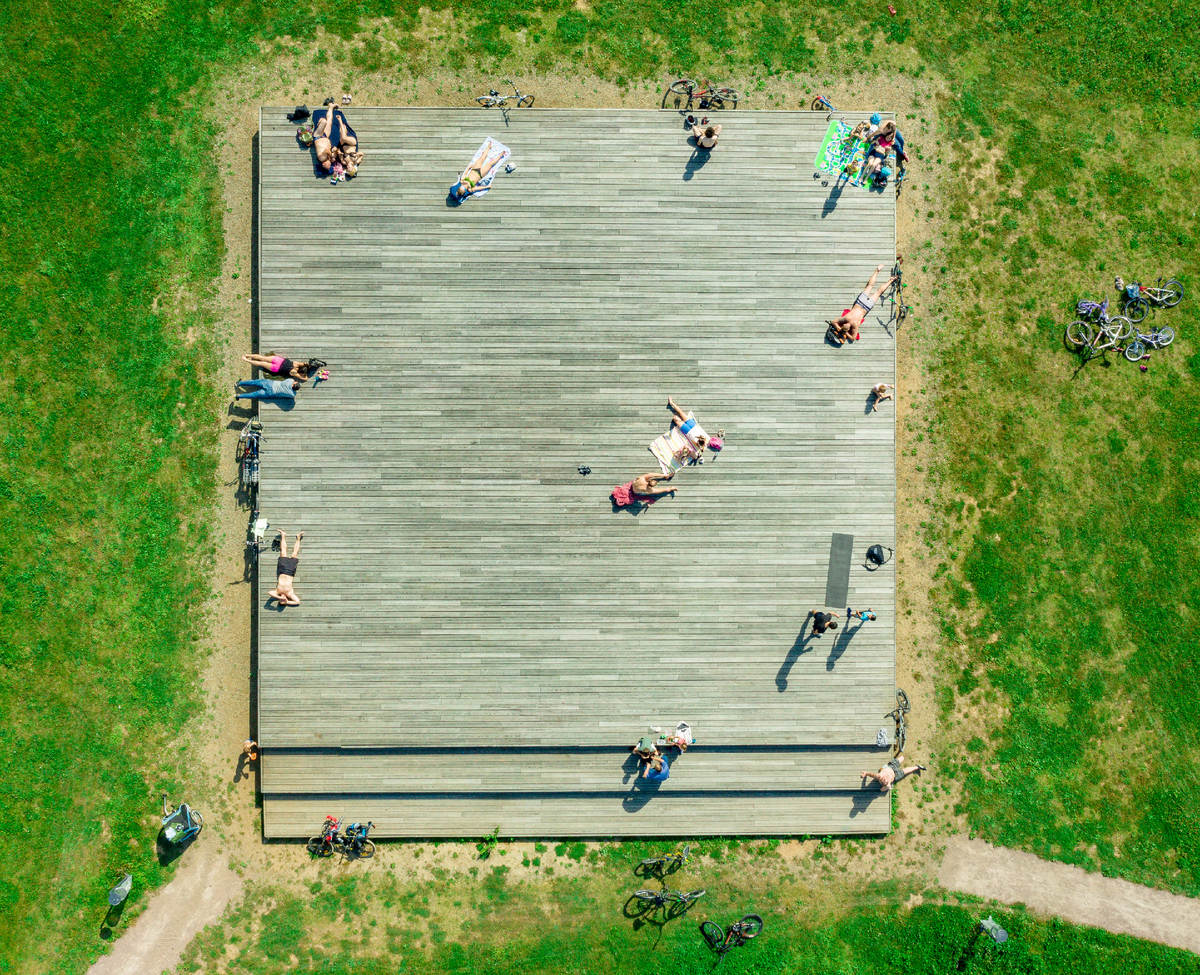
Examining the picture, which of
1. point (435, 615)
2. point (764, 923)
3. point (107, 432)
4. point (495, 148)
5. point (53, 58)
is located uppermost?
point (53, 58)

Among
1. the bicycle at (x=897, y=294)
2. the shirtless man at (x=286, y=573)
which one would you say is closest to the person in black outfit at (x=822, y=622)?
the bicycle at (x=897, y=294)

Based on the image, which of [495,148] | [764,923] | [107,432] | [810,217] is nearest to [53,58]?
[107,432]

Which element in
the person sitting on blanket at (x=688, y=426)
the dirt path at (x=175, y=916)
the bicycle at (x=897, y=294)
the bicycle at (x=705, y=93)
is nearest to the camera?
the person sitting on blanket at (x=688, y=426)

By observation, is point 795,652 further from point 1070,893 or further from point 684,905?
point 1070,893

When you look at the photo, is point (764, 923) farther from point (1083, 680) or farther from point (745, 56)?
point (745, 56)

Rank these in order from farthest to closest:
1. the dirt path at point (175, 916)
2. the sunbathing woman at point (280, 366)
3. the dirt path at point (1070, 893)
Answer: the dirt path at point (1070, 893)
the dirt path at point (175, 916)
the sunbathing woman at point (280, 366)

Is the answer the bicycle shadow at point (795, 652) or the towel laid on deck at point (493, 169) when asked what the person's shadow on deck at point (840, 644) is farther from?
the towel laid on deck at point (493, 169)
